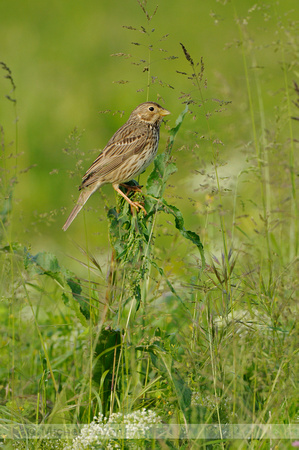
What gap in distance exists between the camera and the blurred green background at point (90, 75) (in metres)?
7.11

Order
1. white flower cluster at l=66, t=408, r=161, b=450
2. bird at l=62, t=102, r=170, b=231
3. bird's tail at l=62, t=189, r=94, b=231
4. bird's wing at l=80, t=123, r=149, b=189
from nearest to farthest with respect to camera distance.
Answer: white flower cluster at l=66, t=408, r=161, b=450 < bird's tail at l=62, t=189, r=94, b=231 < bird at l=62, t=102, r=170, b=231 < bird's wing at l=80, t=123, r=149, b=189

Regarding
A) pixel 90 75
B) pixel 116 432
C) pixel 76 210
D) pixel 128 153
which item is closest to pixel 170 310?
pixel 76 210

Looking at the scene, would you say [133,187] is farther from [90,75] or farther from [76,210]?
[90,75]

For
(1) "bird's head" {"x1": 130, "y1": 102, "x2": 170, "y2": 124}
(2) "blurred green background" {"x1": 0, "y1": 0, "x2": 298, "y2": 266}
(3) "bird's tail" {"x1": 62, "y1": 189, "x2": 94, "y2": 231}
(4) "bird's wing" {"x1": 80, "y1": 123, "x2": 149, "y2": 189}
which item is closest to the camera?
(3) "bird's tail" {"x1": 62, "y1": 189, "x2": 94, "y2": 231}

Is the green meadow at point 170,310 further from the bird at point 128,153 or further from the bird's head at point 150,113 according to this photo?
the bird's head at point 150,113

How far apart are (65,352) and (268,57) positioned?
5491mm

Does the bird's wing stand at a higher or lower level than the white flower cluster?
higher

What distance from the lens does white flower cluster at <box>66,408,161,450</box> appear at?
2816 mm

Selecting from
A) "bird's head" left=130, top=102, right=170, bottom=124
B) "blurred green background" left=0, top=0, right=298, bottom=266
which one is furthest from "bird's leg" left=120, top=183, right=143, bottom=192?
"blurred green background" left=0, top=0, right=298, bottom=266

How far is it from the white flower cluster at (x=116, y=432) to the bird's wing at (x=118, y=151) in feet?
6.12

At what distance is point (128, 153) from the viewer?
181 inches

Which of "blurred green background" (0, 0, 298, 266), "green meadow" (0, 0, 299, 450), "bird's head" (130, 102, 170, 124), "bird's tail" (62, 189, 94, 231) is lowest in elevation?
"green meadow" (0, 0, 299, 450)

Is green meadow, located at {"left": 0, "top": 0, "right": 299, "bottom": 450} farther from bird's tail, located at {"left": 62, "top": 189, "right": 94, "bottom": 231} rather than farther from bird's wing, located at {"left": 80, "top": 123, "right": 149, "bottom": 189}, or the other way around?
bird's wing, located at {"left": 80, "top": 123, "right": 149, "bottom": 189}

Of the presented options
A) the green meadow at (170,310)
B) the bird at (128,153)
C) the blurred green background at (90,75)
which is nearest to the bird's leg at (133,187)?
the bird at (128,153)
